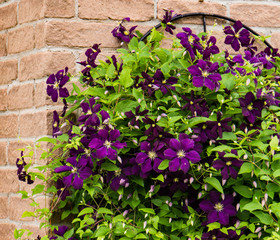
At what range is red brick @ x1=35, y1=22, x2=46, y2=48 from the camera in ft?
5.47

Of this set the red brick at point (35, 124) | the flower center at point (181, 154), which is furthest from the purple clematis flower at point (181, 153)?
the red brick at point (35, 124)

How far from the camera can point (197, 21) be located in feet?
5.97

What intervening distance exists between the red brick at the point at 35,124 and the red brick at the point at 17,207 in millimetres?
269

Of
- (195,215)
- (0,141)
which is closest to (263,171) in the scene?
(195,215)

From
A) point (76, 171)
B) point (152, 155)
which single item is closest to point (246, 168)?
point (152, 155)

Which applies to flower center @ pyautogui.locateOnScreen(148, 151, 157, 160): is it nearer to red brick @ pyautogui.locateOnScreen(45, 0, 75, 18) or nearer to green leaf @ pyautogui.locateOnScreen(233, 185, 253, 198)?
green leaf @ pyautogui.locateOnScreen(233, 185, 253, 198)

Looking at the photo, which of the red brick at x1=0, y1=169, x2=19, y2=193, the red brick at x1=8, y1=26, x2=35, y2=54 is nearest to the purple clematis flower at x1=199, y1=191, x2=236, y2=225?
the red brick at x1=0, y1=169, x2=19, y2=193

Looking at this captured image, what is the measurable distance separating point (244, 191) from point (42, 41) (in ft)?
3.19

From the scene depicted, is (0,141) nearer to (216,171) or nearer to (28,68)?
(28,68)

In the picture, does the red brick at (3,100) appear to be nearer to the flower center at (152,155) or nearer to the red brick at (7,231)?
the red brick at (7,231)

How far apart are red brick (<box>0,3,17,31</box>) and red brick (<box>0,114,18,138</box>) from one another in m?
0.42

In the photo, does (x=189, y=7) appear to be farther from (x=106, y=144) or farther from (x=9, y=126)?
(x=9, y=126)

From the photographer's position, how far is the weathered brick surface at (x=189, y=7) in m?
1.79

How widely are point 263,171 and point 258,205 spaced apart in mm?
104
